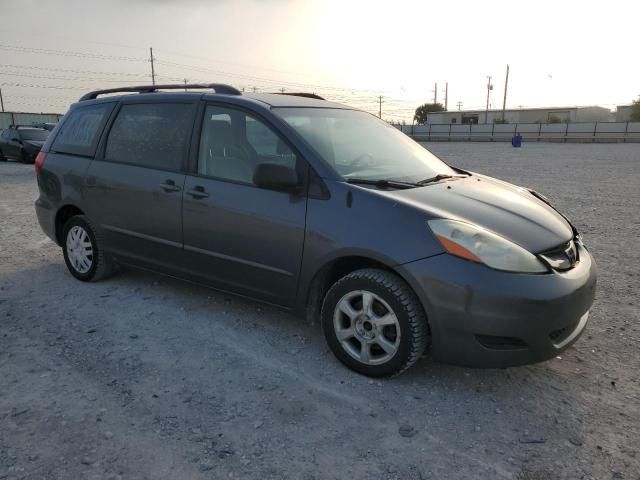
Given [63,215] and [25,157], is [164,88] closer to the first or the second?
[63,215]

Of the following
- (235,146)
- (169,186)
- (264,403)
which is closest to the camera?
(264,403)

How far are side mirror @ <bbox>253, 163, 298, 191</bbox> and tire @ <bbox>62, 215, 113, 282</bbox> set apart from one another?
7.02 feet

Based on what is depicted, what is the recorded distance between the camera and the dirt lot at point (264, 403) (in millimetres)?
2398

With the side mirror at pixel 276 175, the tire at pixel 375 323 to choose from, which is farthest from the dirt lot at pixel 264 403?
the side mirror at pixel 276 175

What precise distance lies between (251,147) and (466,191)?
1.56 metres

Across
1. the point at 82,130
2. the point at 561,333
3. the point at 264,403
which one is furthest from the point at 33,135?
the point at 561,333

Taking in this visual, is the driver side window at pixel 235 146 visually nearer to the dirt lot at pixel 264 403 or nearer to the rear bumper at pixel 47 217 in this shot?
the dirt lot at pixel 264 403

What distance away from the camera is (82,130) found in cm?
482

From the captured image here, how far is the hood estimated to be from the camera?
2986 mm

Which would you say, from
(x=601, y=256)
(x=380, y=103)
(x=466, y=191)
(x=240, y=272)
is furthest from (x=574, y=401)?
(x=380, y=103)

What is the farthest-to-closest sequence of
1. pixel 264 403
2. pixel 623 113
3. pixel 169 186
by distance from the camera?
pixel 623 113 → pixel 169 186 → pixel 264 403

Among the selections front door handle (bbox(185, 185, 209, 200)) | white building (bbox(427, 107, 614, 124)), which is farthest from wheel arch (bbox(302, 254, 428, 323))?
white building (bbox(427, 107, 614, 124))

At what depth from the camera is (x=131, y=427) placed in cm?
264

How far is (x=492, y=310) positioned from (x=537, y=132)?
167 ft
